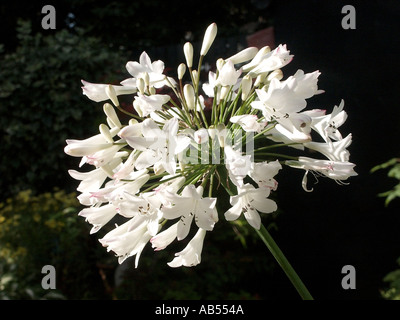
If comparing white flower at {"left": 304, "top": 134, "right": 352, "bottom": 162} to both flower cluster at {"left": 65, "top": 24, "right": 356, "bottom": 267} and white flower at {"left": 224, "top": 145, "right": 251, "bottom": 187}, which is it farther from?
white flower at {"left": 224, "top": 145, "right": 251, "bottom": 187}

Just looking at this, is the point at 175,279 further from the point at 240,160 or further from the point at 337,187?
the point at 240,160

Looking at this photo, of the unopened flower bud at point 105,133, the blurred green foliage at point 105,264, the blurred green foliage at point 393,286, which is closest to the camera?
the unopened flower bud at point 105,133

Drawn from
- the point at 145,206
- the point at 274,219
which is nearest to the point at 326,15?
the point at 274,219

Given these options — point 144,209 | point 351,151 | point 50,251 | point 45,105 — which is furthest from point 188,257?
point 45,105

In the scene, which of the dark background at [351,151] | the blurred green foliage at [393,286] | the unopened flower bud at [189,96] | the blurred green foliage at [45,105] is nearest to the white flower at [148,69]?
the unopened flower bud at [189,96]

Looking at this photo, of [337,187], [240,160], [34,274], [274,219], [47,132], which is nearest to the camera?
[240,160]

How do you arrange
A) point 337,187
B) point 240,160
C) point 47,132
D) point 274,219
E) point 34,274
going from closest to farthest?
point 240,160
point 34,274
point 337,187
point 274,219
point 47,132

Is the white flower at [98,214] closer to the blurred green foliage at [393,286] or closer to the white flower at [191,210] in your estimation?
the white flower at [191,210]

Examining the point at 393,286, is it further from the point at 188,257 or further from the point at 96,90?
the point at 96,90
